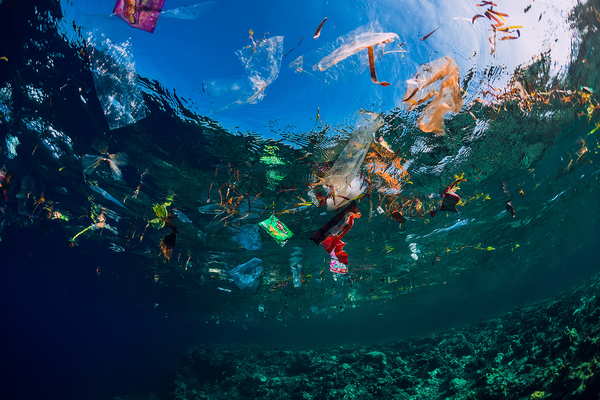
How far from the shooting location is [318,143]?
5695mm

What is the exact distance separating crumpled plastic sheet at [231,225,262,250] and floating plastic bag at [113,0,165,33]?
26.0ft

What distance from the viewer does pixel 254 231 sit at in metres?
10.6

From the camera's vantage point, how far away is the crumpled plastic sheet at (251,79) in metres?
3.62

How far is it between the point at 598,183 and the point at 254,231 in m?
20.3

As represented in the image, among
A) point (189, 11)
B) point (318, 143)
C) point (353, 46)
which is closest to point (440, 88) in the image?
point (353, 46)

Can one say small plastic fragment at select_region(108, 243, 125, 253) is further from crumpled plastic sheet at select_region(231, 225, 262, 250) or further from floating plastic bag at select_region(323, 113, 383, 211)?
floating plastic bag at select_region(323, 113, 383, 211)

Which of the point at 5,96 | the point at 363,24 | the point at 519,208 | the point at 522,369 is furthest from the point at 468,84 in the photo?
the point at 519,208

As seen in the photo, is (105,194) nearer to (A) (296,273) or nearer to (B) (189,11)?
(B) (189,11)

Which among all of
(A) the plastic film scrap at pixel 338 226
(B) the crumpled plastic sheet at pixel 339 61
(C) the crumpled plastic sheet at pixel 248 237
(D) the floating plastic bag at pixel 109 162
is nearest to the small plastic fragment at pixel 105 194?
(D) the floating plastic bag at pixel 109 162

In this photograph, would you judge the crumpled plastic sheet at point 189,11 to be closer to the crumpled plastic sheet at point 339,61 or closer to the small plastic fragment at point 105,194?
the crumpled plastic sheet at point 339,61

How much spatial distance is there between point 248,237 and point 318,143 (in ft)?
24.1

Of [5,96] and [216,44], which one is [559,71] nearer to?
[216,44]

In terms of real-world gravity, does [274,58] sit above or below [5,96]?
below

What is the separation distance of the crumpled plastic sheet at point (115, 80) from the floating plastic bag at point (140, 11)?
134 cm
